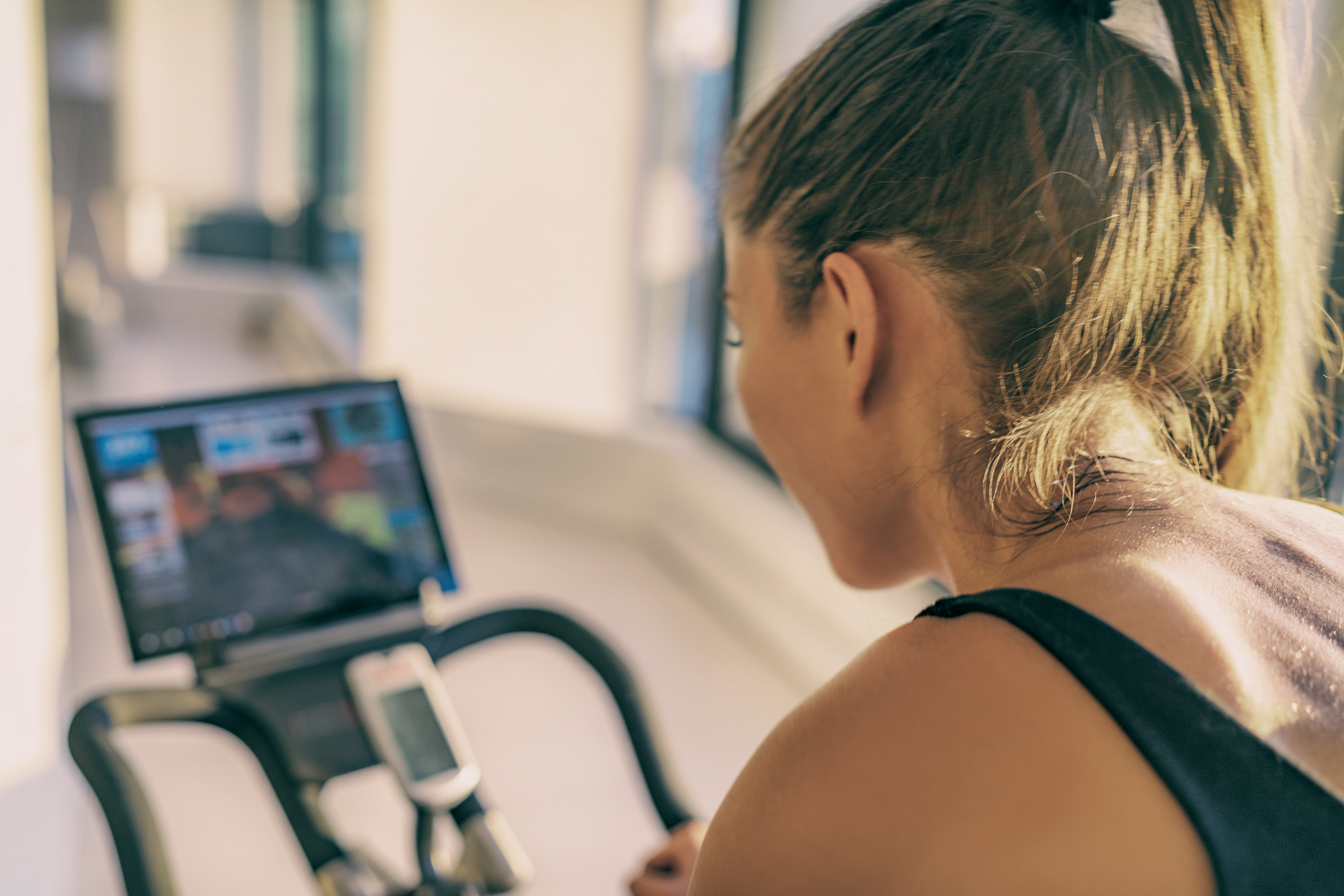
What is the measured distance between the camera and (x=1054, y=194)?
625mm

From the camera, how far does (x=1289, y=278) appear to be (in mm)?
730

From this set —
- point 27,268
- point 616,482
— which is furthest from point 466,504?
point 27,268

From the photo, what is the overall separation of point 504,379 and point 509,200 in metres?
0.60

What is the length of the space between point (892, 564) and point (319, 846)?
0.60m

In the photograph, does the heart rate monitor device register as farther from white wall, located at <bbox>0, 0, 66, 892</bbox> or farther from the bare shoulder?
the bare shoulder

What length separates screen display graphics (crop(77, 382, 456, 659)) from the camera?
966 mm

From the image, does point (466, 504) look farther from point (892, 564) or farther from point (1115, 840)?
point (1115, 840)

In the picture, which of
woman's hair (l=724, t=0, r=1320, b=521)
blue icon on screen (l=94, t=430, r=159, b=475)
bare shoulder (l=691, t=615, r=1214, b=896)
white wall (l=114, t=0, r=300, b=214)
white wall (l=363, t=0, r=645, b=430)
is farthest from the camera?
white wall (l=114, t=0, r=300, b=214)

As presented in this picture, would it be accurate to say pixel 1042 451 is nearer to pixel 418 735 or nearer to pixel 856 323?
pixel 856 323

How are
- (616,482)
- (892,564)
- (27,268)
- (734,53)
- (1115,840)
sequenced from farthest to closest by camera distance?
(616,482) → (734,53) → (27,268) → (892,564) → (1115,840)

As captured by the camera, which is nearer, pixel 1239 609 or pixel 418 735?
pixel 1239 609

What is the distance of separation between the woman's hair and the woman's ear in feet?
0.07

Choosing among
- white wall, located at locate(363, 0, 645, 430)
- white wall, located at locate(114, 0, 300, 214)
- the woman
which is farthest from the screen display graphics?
white wall, located at locate(114, 0, 300, 214)

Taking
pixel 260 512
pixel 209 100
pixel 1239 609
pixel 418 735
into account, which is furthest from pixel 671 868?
pixel 209 100
